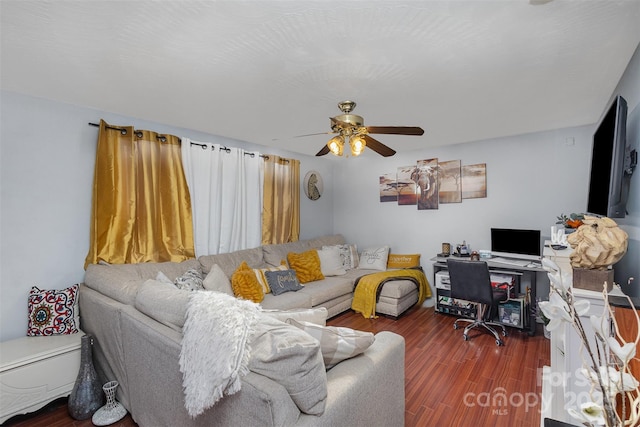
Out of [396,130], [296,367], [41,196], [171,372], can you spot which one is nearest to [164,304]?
[171,372]

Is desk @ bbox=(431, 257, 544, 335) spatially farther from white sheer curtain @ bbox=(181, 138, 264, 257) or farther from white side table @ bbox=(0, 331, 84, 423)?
white side table @ bbox=(0, 331, 84, 423)

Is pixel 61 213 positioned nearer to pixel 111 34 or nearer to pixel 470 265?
pixel 111 34

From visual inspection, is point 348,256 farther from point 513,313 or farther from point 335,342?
point 335,342

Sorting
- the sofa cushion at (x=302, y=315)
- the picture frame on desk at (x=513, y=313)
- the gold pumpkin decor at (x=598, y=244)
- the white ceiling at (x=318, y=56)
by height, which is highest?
the white ceiling at (x=318, y=56)

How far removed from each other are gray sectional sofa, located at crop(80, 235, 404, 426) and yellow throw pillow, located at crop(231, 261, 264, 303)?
80 cm

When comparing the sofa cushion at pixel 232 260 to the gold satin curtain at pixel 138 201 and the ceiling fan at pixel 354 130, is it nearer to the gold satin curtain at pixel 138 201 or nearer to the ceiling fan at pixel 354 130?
the gold satin curtain at pixel 138 201

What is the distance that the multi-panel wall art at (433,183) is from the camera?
414cm

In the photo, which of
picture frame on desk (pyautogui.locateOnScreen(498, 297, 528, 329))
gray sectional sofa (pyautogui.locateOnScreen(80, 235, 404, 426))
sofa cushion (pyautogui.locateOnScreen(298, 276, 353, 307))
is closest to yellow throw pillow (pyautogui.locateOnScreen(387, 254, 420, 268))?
sofa cushion (pyautogui.locateOnScreen(298, 276, 353, 307))

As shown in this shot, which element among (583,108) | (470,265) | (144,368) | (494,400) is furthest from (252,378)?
(583,108)

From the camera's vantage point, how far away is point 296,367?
43.9 inches

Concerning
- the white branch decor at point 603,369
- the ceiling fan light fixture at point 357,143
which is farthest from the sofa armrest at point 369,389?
the ceiling fan light fixture at point 357,143

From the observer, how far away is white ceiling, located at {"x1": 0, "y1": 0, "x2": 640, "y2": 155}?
1.40 m

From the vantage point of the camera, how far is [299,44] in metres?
1.67

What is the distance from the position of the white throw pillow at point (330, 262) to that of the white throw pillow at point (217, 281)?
163cm
